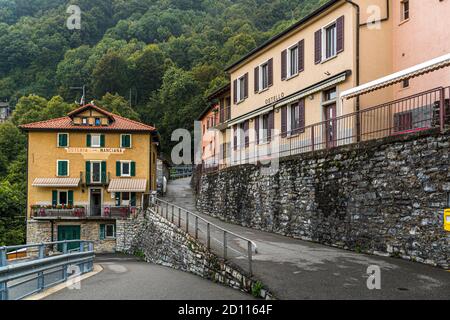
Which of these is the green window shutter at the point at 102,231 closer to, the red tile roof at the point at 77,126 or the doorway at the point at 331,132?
the red tile roof at the point at 77,126

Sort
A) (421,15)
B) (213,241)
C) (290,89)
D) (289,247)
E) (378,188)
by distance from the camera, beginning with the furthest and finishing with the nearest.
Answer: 1. (290,89)
2. (421,15)
3. (213,241)
4. (289,247)
5. (378,188)

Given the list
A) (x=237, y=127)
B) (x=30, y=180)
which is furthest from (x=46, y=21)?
(x=237, y=127)

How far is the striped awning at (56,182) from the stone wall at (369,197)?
80.5 feet

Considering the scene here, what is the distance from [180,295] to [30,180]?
37.4m

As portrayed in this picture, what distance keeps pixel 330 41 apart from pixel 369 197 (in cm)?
966

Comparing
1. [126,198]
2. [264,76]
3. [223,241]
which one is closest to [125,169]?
[126,198]

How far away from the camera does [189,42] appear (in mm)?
97375

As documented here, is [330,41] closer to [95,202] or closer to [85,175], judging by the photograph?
[85,175]

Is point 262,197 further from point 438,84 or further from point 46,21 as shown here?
point 46,21

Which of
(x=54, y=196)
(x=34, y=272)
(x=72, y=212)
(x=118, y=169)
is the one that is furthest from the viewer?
(x=118, y=169)

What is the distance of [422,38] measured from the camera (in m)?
18.9

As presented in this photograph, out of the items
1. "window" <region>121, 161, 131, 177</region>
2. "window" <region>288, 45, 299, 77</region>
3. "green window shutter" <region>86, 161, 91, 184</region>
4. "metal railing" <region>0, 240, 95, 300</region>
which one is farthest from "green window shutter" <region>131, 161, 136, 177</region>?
"metal railing" <region>0, 240, 95, 300</region>

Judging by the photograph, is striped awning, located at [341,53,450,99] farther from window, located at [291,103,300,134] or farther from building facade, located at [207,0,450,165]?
window, located at [291,103,300,134]

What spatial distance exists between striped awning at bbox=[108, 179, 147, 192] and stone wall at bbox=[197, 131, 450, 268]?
2151cm
